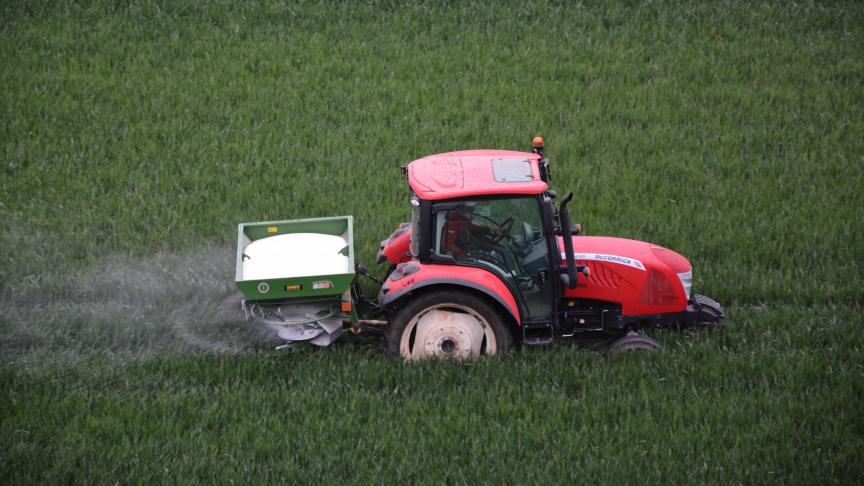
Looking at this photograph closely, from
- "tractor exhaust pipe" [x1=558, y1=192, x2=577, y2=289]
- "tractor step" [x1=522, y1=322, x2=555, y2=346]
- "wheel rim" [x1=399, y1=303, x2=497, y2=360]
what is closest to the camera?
"tractor exhaust pipe" [x1=558, y1=192, x2=577, y2=289]

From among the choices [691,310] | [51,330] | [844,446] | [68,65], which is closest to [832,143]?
[691,310]

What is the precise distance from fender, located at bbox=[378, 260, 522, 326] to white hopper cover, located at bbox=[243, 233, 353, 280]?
442 mm

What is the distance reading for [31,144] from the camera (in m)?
12.8

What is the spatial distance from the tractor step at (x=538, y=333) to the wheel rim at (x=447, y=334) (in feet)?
0.97

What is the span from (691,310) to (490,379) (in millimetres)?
1959

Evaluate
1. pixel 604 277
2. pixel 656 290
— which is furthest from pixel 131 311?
pixel 656 290

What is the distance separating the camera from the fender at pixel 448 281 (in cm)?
830

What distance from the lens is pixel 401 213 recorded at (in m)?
11.3

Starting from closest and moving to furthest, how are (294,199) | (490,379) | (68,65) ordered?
(490,379) < (294,199) < (68,65)

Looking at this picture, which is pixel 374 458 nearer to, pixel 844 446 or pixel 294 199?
pixel 844 446

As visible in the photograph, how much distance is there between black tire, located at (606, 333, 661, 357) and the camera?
8680 millimetres

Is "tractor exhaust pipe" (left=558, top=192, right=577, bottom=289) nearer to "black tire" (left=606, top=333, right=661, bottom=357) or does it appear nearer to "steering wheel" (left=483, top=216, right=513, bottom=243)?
"steering wheel" (left=483, top=216, right=513, bottom=243)

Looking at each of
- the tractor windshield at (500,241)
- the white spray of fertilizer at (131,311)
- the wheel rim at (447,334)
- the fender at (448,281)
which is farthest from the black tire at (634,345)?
the white spray of fertilizer at (131,311)

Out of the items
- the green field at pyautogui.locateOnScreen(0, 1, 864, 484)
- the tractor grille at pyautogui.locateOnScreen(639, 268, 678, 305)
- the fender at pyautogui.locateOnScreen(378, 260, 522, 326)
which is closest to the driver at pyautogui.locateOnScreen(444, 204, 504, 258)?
the fender at pyautogui.locateOnScreen(378, 260, 522, 326)
